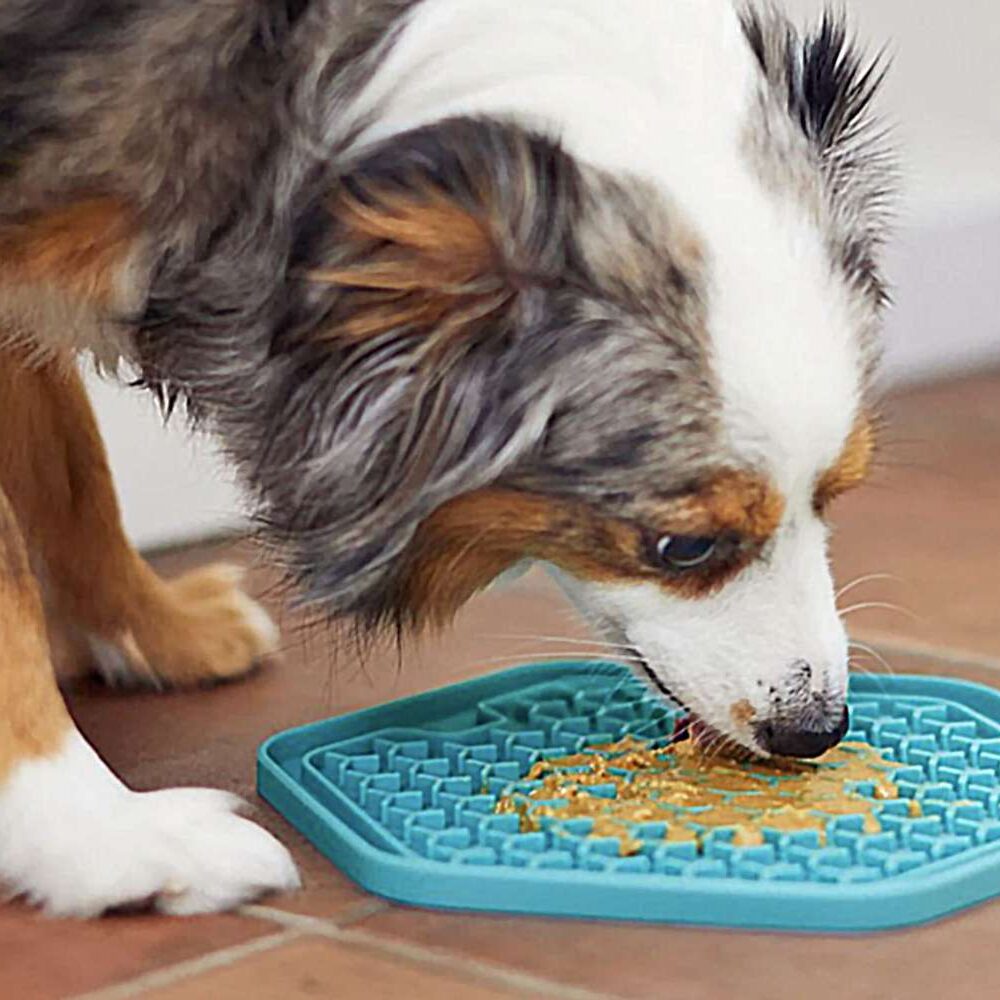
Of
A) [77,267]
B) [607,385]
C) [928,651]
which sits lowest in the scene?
[928,651]

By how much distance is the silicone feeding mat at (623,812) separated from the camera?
1.43m

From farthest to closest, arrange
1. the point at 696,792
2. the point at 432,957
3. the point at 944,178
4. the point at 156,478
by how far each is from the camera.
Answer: the point at 944,178 < the point at 156,478 < the point at 696,792 < the point at 432,957

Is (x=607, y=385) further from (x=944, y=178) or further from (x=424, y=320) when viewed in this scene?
(x=944, y=178)

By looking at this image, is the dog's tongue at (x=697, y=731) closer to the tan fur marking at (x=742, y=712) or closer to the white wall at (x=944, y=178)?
the tan fur marking at (x=742, y=712)

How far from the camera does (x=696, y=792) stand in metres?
1.59

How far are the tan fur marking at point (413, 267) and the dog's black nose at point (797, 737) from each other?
350 millimetres

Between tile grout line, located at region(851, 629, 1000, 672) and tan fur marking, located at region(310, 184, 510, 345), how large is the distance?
0.74 metres

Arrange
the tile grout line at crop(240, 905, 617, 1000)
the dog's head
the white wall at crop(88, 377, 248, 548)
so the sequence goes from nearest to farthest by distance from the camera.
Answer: the tile grout line at crop(240, 905, 617, 1000), the dog's head, the white wall at crop(88, 377, 248, 548)

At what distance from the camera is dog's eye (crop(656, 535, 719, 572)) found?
1.51 metres

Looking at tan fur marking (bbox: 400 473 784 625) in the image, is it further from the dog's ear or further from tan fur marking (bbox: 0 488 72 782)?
tan fur marking (bbox: 0 488 72 782)

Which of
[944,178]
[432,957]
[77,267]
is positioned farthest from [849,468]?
[944,178]

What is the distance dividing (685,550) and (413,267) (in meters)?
0.26

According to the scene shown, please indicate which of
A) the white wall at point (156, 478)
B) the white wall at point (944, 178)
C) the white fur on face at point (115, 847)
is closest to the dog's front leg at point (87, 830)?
the white fur on face at point (115, 847)

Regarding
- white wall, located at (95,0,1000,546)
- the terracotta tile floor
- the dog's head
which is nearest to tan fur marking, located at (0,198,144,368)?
the dog's head
